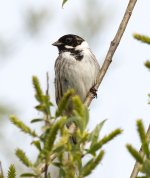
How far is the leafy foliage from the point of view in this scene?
1696 millimetres

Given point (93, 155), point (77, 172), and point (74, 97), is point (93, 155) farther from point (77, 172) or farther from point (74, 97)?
point (74, 97)

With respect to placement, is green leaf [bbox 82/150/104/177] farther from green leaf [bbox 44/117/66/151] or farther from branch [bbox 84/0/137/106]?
branch [bbox 84/0/137/106]

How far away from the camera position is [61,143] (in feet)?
5.85

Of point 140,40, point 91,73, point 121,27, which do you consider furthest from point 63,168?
point 91,73

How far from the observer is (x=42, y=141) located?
1800 millimetres

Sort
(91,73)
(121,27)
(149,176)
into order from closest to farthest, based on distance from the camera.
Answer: (149,176)
(121,27)
(91,73)

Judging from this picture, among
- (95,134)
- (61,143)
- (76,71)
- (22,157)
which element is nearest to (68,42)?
(76,71)

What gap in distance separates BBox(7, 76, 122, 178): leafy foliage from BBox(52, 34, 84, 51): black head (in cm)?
456

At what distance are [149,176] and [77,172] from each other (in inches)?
10.3

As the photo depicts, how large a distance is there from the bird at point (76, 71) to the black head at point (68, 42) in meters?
0.18

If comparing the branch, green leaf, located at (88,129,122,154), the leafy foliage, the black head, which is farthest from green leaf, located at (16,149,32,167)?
the black head

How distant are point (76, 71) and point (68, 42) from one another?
0.76 metres

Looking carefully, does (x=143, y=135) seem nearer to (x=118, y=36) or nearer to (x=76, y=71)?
(x=118, y=36)

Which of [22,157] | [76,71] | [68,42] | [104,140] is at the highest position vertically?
[104,140]
